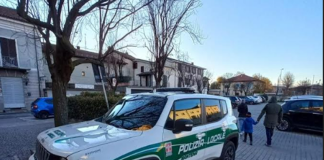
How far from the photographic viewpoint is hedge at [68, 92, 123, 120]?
878 cm

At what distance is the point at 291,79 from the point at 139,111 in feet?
220

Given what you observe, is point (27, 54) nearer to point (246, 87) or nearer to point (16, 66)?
point (16, 66)

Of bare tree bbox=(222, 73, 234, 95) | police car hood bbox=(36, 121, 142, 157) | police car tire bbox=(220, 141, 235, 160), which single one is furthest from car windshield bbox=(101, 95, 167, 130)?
bare tree bbox=(222, 73, 234, 95)

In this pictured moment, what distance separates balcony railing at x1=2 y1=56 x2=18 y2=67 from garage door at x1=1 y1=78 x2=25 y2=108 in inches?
57.4

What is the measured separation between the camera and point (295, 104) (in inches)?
332

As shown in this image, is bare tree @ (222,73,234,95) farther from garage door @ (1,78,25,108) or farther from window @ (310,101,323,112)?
garage door @ (1,78,25,108)

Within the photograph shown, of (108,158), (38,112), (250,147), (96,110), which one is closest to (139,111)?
(108,158)

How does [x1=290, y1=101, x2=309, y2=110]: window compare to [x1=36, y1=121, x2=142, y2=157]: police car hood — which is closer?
[x1=36, y1=121, x2=142, y2=157]: police car hood

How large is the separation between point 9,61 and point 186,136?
72.3ft

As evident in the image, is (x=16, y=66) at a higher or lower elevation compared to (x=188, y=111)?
higher

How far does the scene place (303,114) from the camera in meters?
8.06

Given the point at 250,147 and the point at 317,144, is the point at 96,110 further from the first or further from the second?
the point at 317,144

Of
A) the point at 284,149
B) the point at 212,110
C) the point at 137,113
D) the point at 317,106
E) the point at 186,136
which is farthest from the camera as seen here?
the point at 317,106

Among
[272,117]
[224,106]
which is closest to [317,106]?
[272,117]
